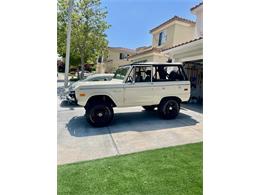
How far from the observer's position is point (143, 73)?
7.04 meters

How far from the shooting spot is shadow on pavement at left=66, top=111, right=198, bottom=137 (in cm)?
599

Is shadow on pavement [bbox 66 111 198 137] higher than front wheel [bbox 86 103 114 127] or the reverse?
the reverse

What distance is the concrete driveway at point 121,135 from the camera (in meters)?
4.52

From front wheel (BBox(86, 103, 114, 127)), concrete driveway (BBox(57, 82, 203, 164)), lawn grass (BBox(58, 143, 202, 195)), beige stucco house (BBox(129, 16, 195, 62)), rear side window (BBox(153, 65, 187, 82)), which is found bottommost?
lawn grass (BBox(58, 143, 202, 195))

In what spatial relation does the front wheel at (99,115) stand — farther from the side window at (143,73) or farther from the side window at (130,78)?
the side window at (143,73)

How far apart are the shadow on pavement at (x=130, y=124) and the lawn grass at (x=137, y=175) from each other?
1910mm

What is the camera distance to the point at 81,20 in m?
17.8

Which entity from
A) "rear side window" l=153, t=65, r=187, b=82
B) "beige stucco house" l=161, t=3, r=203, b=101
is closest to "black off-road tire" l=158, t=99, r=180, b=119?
"rear side window" l=153, t=65, r=187, b=82

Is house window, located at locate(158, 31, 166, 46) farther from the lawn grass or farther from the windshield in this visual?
the lawn grass

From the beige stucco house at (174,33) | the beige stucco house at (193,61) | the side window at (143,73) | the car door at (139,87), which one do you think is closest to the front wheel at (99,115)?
the car door at (139,87)
